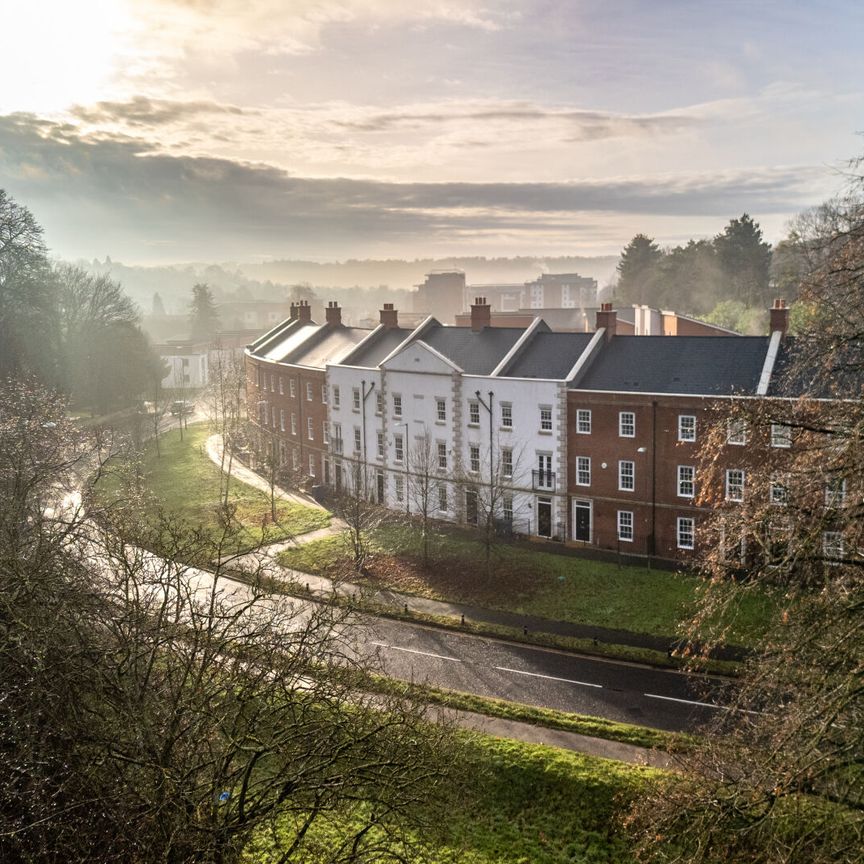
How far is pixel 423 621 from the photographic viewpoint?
3078 centimetres

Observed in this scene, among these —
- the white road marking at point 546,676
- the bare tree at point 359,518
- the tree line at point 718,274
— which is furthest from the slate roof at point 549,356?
the tree line at point 718,274

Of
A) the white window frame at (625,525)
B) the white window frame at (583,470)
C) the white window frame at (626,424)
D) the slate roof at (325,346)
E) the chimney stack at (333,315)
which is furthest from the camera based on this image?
the chimney stack at (333,315)

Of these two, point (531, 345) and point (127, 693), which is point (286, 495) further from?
point (127, 693)

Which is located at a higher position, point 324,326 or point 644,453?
point 324,326

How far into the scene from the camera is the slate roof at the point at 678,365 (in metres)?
35.0

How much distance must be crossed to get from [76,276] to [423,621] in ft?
241

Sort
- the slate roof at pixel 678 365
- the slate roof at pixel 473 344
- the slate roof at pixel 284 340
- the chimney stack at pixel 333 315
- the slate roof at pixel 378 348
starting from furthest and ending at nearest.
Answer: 1. the slate roof at pixel 284 340
2. the chimney stack at pixel 333 315
3. the slate roof at pixel 378 348
4. the slate roof at pixel 473 344
5. the slate roof at pixel 678 365

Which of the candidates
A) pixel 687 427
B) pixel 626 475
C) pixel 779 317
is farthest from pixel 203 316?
pixel 779 317

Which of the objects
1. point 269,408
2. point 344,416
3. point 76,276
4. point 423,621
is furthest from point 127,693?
point 76,276

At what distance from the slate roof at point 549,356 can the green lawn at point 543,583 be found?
9120mm

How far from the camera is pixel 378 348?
167 ft

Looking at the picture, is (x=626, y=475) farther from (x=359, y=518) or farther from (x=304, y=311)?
(x=304, y=311)

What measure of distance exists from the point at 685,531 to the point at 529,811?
62.0 feet

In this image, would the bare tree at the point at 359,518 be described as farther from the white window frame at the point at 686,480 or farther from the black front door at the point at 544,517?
the white window frame at the point at 686,480
